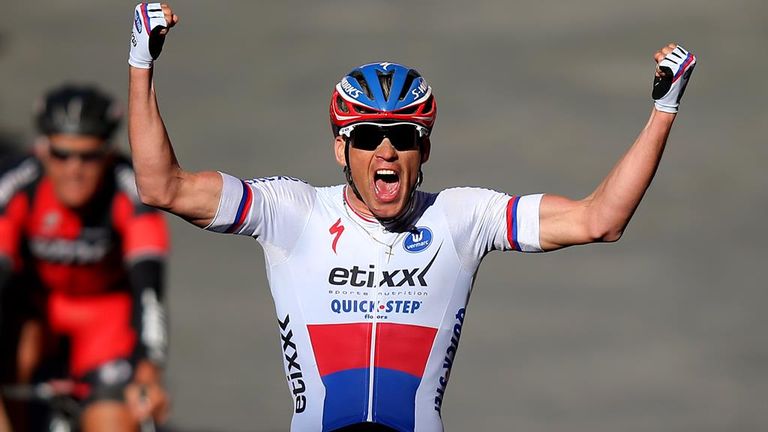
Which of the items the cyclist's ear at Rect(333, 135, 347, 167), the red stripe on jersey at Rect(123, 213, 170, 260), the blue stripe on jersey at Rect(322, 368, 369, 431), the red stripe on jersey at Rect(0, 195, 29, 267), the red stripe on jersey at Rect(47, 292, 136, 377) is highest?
the cyclist's ear at Rect(333, 135, 347, 167)

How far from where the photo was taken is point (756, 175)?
706 inches

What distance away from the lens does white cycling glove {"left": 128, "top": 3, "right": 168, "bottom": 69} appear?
5.42 metres

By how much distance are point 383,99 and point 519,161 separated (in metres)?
12.1

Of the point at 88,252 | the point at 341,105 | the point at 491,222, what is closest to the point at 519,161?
the point at 88,252

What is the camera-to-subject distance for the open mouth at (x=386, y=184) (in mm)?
5535

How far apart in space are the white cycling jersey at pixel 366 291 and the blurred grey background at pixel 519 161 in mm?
8214

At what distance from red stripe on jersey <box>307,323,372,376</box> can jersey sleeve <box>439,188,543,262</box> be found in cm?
49

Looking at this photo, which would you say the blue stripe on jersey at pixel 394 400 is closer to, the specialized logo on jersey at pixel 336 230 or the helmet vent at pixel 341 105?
the specialized logo on jersey at pixel 336 230

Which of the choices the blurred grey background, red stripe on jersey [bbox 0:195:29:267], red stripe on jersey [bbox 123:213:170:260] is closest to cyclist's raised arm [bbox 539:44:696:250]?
red stripe on jersey [bbox 123:213:170:260]

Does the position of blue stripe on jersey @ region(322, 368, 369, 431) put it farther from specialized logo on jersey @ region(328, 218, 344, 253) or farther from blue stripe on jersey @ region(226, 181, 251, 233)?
blue stripe on jersey @ region(226, 181, 251, 233)

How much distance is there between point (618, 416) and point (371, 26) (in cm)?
681

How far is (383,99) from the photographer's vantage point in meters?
5.63

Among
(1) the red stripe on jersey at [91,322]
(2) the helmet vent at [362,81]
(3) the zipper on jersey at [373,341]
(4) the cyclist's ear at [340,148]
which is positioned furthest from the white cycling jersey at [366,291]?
(1) the red stripe on jersey at [91,322]

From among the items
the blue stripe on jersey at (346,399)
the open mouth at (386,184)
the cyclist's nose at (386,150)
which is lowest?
the blue stripe on jersey at (346,399)
